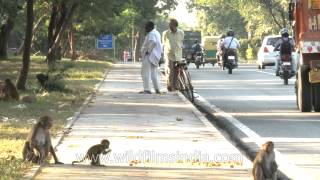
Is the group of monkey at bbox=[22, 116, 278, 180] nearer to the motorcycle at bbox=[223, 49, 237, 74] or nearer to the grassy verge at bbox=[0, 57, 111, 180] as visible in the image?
the grassy verge at bbox=[0, 57, 111, 180]

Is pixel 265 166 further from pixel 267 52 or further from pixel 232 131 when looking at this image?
pixel 267 52

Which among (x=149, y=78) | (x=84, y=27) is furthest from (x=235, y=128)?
(x=84, y=27)

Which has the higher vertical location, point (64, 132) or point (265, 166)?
point (265, 166)

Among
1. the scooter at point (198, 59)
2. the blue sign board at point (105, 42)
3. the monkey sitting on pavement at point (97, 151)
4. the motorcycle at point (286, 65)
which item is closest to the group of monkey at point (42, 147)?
the monkey sitting on pavement at point (97, 151)

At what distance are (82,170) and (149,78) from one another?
12.0 m

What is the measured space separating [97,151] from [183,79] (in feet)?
34.7

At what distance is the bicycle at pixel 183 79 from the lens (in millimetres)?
19562

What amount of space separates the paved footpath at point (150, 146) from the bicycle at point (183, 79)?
6.63ft

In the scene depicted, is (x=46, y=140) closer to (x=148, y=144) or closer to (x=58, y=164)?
(x=58, y=164)

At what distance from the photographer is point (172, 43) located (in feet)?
66.1

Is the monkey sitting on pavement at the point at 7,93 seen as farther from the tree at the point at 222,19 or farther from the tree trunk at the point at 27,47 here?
the tree at the point at 222,19

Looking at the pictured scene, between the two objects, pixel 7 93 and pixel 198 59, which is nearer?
pixel 7 93

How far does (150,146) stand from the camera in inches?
440

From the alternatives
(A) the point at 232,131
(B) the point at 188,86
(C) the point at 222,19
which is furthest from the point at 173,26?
(C) the point at 222,19
